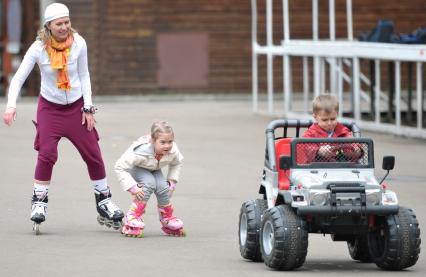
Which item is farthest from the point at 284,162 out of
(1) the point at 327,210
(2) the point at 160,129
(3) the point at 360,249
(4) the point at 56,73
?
(4) the point at 56,73

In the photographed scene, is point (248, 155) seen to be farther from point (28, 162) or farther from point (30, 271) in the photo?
point (30, 271)

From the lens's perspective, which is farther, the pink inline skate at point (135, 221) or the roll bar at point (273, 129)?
the pink inline skate at point (135, 221)

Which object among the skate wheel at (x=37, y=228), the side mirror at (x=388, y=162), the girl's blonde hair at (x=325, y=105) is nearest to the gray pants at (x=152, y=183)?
the skate wheel at (x=37, y=228)

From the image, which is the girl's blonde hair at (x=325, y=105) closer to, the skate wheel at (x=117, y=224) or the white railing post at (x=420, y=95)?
the skate wheel at (x=117, y=224)

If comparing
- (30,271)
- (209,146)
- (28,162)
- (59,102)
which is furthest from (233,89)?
(30,271)

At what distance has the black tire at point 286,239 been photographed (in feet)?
28.2

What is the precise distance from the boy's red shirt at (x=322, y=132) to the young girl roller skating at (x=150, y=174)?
1.30 m

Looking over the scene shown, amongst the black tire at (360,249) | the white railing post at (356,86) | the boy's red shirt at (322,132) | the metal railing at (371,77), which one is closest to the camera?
the black tire at (360,249)

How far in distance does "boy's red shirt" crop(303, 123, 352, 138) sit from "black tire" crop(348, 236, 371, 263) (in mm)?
674

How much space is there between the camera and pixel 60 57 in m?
10.8

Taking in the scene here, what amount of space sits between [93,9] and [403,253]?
24.1 meters

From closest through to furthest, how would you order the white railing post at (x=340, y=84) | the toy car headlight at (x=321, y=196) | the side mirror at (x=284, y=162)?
the toy car headlight at (x=321, y=196)
the side mirror at (x=284, y=162)
the white railing post at (x=340, y=84)

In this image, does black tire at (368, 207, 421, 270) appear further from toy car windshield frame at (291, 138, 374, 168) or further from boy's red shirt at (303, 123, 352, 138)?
boy's red shirt at (303, 123, 352, 138)

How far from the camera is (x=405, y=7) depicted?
33.6 metres
